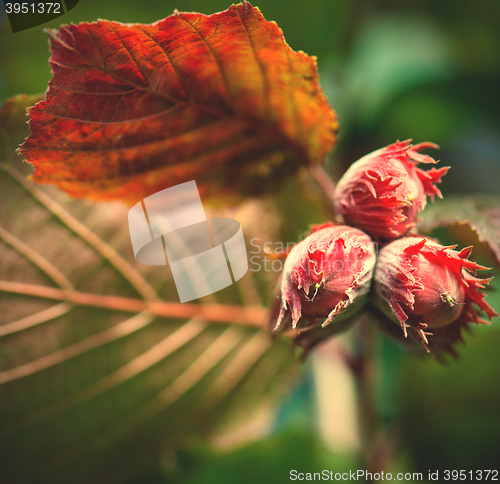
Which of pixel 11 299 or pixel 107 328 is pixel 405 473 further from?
pixel 11 299

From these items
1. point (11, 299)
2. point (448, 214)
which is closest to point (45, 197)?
point (11, 299)

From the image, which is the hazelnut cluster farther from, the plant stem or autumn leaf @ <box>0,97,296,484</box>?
autumn leaf @ <box>0,97,296,484</box>

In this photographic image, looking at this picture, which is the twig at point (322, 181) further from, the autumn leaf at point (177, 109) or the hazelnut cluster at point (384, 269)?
the hazelnut cluster at point (384, 269)

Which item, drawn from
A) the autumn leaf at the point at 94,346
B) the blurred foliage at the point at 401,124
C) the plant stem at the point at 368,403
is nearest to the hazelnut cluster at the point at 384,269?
the blurred foliage at the point at 401,124

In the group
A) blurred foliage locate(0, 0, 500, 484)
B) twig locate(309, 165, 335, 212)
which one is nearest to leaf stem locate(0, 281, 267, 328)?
blurred foliage locate(0, 0, 500, 484)

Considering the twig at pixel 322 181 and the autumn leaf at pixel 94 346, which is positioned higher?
the twig at pixel 322 181
